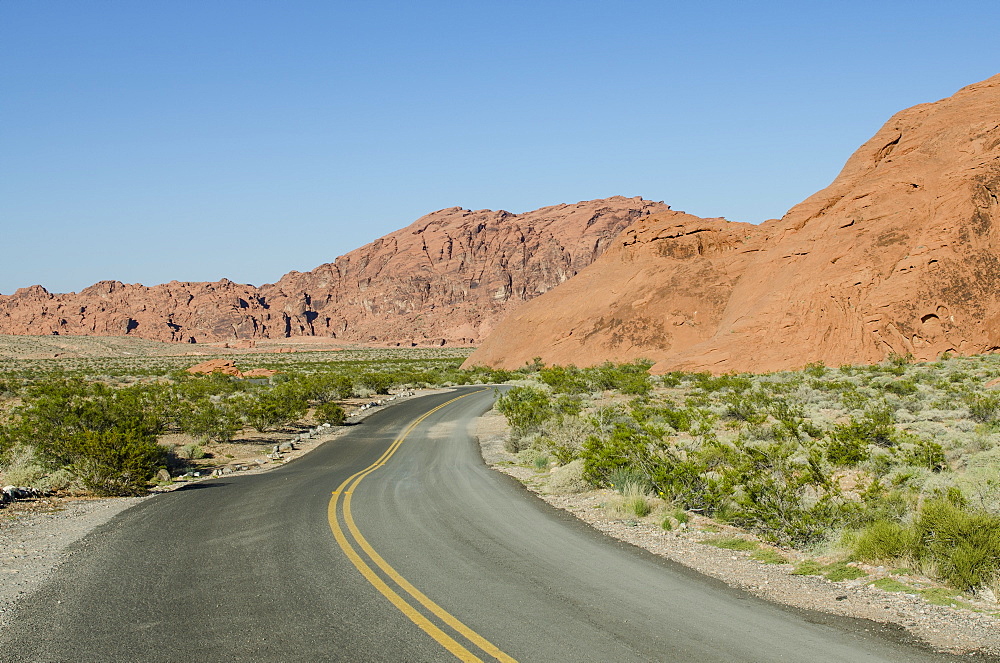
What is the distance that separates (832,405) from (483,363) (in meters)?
46.5

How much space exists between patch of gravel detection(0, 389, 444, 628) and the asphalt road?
0.71 ft

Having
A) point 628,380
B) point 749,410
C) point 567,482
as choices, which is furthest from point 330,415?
point 628,380

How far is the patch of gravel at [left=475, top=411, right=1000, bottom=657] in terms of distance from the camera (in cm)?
533

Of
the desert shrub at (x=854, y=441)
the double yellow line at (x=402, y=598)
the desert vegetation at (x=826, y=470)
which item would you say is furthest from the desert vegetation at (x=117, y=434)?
the desert shrub at (x=854, y=441)

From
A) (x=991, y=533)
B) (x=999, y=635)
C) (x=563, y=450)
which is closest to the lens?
(x=999, y=635)

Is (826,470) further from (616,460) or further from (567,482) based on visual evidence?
(567,482)

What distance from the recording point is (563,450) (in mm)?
14898

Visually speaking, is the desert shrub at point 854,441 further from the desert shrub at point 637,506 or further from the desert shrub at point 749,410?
the desert shrub at point 637,506

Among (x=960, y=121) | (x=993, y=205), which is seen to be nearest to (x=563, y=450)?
(x=993, y=205)

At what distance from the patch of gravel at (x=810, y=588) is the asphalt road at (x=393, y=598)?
0.89 ft

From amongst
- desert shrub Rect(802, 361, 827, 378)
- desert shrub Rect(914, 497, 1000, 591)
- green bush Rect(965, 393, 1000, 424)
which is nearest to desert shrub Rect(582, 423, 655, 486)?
desert shrub Rect(914, 497, 1000, 591)

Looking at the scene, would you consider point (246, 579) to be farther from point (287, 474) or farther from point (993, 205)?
point (993, 205)

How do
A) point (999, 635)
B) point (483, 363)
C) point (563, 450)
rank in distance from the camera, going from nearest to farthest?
point (999, 635) → point (563, 450) → point (483, 363)

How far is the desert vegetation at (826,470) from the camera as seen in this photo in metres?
7.02
